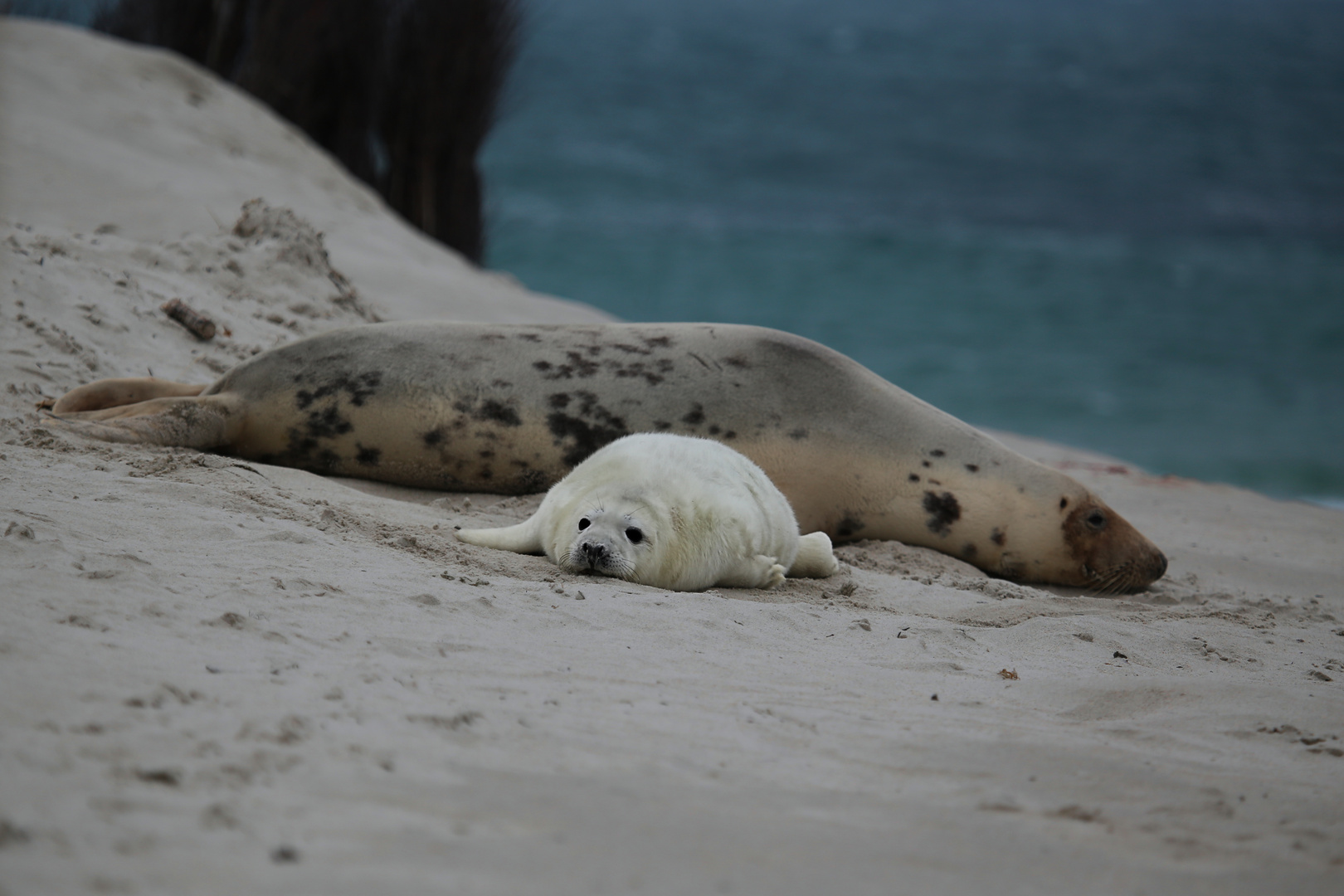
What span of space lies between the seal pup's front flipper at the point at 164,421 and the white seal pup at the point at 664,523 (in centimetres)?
119

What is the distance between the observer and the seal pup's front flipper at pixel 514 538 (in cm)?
320

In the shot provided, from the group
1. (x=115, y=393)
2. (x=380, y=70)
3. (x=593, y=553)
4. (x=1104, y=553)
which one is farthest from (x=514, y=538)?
(x=380, y=70)

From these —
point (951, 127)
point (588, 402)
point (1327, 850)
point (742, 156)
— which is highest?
point (951, 127)

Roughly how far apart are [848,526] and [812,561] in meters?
0.71

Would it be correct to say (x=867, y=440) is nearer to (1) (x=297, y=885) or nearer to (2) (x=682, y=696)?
(2) (x=682, y=696)

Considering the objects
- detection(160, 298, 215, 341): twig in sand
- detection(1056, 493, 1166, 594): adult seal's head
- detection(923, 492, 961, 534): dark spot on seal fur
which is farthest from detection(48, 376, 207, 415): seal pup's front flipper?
detection(1056, 493, 1166, 594): adult seal's head

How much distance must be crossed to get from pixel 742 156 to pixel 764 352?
34.0 metres

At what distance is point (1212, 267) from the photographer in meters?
25.5

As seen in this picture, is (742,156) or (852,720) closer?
(852,720)

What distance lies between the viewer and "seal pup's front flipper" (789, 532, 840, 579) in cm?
343

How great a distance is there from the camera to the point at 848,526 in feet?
13.5

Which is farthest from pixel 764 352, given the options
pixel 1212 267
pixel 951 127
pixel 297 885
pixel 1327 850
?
pixel 951 127

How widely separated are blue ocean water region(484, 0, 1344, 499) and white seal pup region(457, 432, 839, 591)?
27.3 feet

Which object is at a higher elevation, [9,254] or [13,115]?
[13,115]
